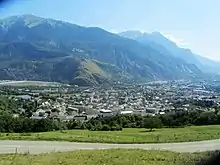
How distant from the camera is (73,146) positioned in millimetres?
14406

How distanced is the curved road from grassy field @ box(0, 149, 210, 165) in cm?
169

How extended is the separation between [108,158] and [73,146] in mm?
3934

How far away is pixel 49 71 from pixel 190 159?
15041 centimetres

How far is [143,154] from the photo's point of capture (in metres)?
11.4

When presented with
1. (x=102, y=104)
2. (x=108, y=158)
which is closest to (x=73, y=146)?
(x=108, y=158)

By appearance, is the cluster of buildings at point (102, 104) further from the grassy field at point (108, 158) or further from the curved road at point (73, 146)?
the grassy field at point (108, 158)

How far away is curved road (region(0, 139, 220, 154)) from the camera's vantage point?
1323cm

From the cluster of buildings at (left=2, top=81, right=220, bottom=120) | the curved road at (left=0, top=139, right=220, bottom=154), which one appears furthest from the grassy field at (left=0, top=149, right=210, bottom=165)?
the cluster of buildings at (left=2, top=81, right=220, bottom=120)

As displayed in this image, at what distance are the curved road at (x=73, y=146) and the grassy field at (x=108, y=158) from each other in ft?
5.54

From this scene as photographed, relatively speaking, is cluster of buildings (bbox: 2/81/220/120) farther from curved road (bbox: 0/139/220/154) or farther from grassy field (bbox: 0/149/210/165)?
grassy field (bbox: 0/149/210/165)

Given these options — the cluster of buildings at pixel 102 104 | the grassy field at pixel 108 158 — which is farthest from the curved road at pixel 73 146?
the cluster of buildings at pixel 102 104

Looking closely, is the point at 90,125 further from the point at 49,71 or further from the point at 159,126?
the point at 49,71

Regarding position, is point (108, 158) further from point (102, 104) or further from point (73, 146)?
point (102, 104)

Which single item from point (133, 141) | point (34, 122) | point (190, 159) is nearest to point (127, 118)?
point (34, 122)
